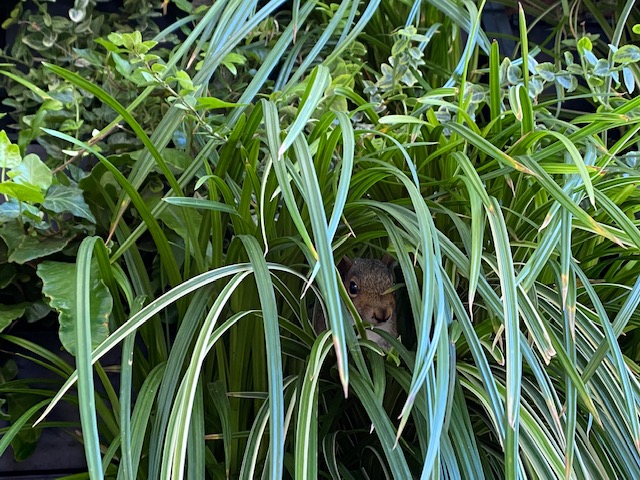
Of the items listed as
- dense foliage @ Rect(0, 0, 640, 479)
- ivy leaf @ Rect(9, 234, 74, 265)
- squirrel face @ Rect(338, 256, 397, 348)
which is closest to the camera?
dense foliage @ Rect(0, 0, 640, 479)

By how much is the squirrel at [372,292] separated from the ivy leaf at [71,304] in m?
0.36

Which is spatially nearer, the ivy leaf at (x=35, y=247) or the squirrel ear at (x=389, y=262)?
the ivy leaf at (x=35, y=247)

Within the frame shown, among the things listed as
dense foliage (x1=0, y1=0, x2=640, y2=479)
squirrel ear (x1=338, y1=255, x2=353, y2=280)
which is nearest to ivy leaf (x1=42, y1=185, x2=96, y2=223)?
dense foliage (x1=0, y1=0, x2=640, y2=479)

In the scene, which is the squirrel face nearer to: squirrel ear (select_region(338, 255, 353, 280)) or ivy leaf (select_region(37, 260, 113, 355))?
squirrel ear (select_region(338, 255, 353, 280))

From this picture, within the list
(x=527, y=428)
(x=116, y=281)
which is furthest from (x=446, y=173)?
(x=116, y=281)

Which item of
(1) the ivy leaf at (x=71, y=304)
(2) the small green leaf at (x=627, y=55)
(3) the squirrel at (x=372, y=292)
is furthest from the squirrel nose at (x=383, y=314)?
(2) the small green leaf at (x=627, y=55)

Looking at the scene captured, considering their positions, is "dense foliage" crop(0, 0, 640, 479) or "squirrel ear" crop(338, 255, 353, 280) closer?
"dense foliage" crop(0, 0, 640, 479)

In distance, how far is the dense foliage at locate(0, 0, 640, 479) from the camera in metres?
0.65

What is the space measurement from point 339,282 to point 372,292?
28 cm

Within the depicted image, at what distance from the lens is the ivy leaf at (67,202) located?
907 mm

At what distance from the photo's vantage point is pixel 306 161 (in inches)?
26.6

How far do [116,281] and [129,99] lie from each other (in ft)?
1.56

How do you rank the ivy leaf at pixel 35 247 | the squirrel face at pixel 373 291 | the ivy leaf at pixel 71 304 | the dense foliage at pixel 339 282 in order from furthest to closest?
the squirrel face at pixel 373 291 < the ivy leaf at pixel 35 247 < the ivy leaf at pixel 71 304 < the dense foliage at pixel 339 282

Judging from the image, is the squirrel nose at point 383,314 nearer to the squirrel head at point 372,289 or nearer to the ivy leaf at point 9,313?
the squirrel head at point 372,289
